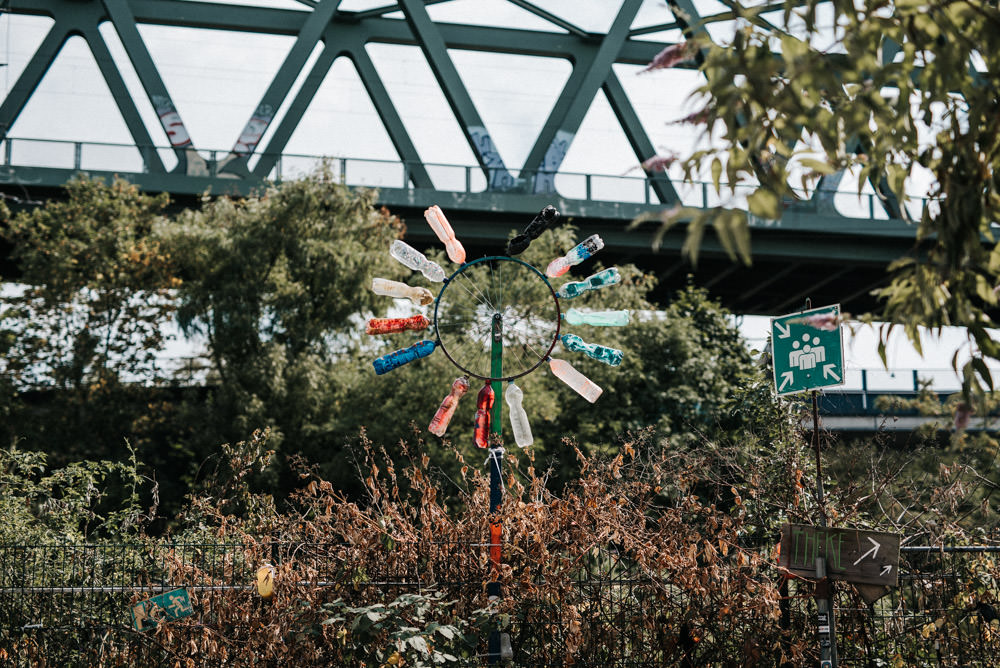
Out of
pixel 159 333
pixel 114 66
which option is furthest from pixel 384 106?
pixel 159 333

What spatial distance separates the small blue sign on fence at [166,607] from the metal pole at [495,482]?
213 cm

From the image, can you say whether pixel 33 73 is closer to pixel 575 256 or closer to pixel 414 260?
pixel 414 260

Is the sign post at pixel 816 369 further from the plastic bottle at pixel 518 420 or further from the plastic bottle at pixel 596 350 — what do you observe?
the plastic bottle at pixel 518 420

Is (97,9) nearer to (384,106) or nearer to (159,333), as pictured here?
(384,106)

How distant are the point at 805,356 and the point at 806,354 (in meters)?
0.02

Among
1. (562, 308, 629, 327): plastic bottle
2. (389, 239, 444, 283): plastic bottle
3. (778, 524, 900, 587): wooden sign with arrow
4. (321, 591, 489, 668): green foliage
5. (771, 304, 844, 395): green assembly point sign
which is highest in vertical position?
(389, 239, 444, 283): plastic bottle

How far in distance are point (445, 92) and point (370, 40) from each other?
4380mm

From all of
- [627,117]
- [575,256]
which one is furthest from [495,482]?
[627,117]

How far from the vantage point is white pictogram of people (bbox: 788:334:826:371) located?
605 centimetres

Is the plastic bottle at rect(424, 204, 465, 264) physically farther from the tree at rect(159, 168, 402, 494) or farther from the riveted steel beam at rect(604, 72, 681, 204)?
the riveted steel beam at rect(604, 72, 681, 204)

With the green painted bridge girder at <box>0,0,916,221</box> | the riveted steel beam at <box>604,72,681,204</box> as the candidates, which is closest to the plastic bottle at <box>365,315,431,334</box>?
the green painted bridge girder at <box>0,0,916,221</box>

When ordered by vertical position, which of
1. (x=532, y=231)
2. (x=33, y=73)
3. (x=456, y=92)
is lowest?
(x=532, y=231)

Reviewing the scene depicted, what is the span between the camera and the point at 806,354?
241 inches

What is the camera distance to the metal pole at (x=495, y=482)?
6688mm
